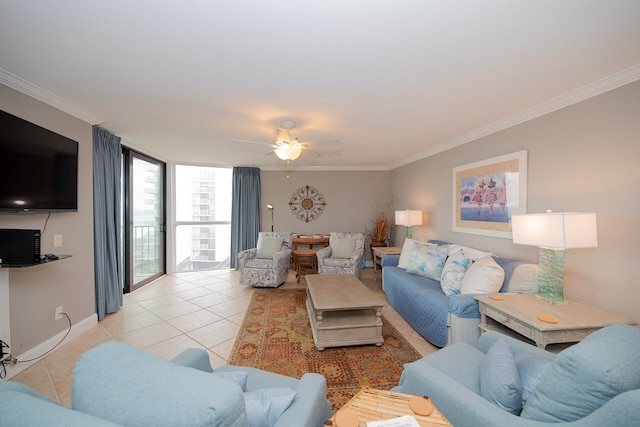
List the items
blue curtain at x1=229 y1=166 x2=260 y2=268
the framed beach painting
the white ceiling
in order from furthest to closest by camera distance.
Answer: blue curtain at x1=229 y1=166 x2=260 y2=268 → the framed beach painting → the white ceiling

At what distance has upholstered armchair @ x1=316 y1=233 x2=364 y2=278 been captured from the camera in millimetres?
4496

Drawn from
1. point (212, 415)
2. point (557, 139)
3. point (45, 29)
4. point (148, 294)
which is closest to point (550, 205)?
point (557, 139)

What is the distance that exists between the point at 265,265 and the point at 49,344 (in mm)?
2556

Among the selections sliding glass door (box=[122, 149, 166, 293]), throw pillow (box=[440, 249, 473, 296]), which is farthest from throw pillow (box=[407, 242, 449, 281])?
sliding glass door (box=[122, 149, 166, 293])

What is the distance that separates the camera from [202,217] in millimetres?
5773

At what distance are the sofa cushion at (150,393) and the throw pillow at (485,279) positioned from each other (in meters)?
2.31

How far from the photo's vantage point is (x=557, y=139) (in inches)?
92.9

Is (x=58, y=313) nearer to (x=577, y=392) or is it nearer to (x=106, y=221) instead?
(x=106, y=221)

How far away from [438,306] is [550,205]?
141cm

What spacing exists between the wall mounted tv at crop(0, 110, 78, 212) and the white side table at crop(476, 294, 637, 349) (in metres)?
3.71

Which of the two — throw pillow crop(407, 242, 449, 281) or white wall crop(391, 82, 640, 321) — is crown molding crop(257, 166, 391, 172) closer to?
throw pillow crop(407, 242, 449, 281)

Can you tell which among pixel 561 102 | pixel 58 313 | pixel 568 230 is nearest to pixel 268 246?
pixel 58 313

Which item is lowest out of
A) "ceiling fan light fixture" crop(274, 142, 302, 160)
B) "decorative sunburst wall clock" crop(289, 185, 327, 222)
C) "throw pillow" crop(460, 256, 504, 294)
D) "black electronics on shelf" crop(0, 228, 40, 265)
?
"throw pillow" crop(460, 256, 504, 294)

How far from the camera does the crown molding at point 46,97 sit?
6.57ft
